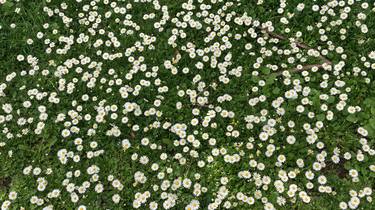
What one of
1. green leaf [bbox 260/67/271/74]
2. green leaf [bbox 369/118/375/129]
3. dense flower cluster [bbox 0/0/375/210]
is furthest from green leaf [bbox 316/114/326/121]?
green leaf [bbox 260/67/271/74]

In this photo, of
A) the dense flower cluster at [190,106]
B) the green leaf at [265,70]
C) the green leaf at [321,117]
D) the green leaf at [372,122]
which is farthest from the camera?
the green leaf at [265,70]

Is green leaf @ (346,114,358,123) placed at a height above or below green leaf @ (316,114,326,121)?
below

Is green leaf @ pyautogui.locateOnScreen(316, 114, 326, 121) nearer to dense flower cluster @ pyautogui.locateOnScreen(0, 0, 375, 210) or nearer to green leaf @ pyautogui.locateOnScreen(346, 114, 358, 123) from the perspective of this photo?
dense flower cluster @ pyautogui.locateOnScreen(0, 0, 375, 210)

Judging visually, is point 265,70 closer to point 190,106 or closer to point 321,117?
point 321,117

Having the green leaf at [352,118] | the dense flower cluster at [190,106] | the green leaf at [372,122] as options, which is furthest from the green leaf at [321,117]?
the green leaf at [372,122]

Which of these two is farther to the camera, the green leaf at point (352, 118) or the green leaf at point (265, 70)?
the green leaf at point (265, 70)

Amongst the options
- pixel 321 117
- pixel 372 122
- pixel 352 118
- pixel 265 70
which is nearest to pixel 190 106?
pixel 265 70

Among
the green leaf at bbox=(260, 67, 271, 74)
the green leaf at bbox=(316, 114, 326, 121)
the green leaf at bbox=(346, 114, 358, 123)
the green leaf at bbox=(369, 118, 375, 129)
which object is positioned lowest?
the green leaf at bbox=(369, 118, 375, 129)

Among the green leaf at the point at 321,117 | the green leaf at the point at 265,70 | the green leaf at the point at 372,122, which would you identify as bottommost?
the green leaf at the point at 372,122

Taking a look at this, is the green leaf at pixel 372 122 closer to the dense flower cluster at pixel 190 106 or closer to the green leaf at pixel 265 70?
the dense flower cluster at pixel 190 106
